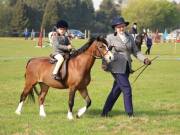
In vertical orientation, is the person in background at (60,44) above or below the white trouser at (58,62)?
above

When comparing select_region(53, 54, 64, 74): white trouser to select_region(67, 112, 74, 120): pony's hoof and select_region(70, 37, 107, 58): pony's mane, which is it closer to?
select_region(70, 37, 107, 58): pony's mane

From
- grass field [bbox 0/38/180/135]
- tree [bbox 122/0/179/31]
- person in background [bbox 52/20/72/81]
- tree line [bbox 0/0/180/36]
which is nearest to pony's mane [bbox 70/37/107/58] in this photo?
person in background [bbox 52/20/72/81]

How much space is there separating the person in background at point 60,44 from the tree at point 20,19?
84.7 m

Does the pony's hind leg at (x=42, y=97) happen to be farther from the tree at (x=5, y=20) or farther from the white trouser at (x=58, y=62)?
the tree at (x=5, y=20)

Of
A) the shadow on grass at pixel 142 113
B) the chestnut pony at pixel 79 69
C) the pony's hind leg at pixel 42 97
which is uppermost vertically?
the chestnut pony at pixel 79 69

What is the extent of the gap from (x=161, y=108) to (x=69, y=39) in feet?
11.6

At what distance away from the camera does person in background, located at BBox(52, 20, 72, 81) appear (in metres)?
12.0

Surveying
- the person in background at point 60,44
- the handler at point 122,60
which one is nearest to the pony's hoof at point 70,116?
the person in background at point 60,44

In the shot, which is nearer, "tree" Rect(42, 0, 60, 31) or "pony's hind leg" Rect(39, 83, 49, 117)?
"pony's hind leg" Rect(39, 83, 49, 117)

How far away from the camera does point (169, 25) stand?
12206 cm

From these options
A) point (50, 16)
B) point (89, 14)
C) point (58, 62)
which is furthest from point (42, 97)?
point (89, 14)

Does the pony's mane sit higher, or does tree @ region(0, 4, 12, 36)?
tree @ region(0, 4, 12, 36)

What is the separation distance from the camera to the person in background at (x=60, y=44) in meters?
12.0

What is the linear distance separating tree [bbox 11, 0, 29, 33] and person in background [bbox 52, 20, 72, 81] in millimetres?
84664
